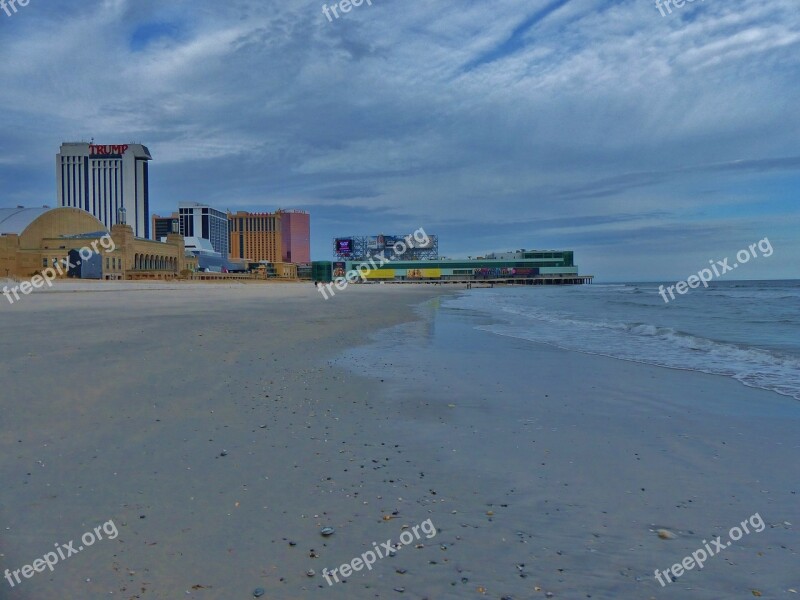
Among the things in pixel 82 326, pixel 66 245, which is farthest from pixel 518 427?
pixel 66 245

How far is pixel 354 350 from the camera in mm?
11453

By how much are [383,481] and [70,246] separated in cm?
9029

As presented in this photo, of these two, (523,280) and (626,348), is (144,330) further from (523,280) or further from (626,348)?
(523,280)

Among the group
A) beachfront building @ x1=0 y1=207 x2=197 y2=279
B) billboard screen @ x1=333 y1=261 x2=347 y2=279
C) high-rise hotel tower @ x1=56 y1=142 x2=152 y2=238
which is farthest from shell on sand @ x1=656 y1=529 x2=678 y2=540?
high-rise hotel tower @ x1=56 y1=142 x2=152 y2=238

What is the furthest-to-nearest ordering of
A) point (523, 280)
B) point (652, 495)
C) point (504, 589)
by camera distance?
point (523, 280), point (652, 495), point (504, 589)

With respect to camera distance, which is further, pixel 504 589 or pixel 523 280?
pixel 523 280

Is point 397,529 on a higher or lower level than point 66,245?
lower

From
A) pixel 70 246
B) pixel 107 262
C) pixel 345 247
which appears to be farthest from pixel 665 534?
pixel 345 247

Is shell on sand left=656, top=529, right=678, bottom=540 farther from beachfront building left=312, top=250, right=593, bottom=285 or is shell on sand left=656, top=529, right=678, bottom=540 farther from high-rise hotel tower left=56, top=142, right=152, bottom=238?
high-rise hotel tower left=56, top=142, right=152, bottom=238

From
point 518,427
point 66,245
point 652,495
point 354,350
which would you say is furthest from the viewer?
point 66,245

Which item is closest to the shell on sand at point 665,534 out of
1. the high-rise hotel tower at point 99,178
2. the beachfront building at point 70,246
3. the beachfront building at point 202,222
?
the beachfront building at point 70,246

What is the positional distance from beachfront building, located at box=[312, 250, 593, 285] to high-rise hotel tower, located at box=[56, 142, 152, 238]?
87.5 metres

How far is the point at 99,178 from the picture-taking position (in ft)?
580

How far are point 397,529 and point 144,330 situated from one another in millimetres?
11279
